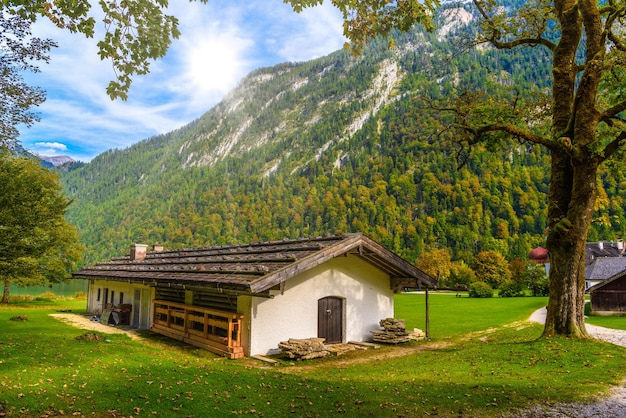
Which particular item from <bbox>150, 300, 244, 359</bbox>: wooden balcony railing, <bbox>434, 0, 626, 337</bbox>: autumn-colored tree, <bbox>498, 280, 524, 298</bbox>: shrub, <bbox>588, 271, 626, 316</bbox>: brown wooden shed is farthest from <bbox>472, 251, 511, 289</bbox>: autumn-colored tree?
<bbox>150, 300, 244, 359</bbox>: wooden balcony railing

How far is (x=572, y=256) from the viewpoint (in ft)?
44.8

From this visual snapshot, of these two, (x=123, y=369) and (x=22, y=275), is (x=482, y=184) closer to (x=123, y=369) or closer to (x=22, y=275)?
(x=22, y=275)

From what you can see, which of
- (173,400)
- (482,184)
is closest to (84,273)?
(173,400)

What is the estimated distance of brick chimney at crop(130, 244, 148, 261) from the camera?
29453 millimetres

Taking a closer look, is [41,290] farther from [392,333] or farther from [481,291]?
[392,333]

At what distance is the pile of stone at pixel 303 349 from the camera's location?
14.8 m

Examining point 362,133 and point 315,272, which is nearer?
point 315,272

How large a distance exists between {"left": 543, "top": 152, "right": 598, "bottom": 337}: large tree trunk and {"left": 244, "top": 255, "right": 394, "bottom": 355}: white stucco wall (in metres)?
7.07

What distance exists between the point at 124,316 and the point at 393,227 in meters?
116

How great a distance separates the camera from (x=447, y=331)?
2219cm

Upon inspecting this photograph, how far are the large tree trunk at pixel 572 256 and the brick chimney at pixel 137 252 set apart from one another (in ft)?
80.5

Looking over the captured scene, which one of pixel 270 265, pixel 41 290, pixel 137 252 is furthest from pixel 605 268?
pixel 41 290

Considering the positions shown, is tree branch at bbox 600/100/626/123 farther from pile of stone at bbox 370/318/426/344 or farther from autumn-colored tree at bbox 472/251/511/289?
autumn-colored tree at bbox 472/251/511/289

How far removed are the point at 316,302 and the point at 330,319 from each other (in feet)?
3.60
